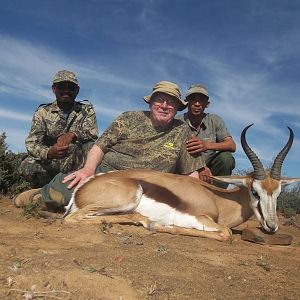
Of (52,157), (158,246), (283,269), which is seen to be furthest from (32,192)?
(283,269)

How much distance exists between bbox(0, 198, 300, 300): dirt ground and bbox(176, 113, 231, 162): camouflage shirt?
3.13 m

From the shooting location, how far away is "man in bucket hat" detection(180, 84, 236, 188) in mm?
7943

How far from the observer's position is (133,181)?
5910mm

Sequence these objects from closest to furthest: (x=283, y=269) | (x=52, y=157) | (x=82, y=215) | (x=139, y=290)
A: (x=139, y=290), (x=283, y=269), (x=82, y=215), (x=52, y=157)

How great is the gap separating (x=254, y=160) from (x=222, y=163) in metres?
2.02

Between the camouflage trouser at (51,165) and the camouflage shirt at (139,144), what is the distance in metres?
1.29

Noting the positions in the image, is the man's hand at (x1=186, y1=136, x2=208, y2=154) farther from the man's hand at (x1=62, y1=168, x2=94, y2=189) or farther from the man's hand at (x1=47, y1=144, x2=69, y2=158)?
the man's hand at (x1=47, y1=144, x2=69, y2=158)

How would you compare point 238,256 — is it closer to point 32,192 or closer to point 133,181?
point 133,181

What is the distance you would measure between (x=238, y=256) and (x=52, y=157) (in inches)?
166

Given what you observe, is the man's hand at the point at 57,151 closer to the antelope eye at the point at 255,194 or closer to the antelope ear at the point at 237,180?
the antelope ear at the point at 237,180

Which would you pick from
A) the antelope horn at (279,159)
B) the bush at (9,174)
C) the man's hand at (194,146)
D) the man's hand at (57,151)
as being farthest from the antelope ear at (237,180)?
the bush at (9,174)

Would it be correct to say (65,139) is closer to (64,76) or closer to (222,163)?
(64,76)

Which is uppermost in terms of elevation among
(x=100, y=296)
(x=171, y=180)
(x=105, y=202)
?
(x=171, y=180)

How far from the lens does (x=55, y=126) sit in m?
8.05
